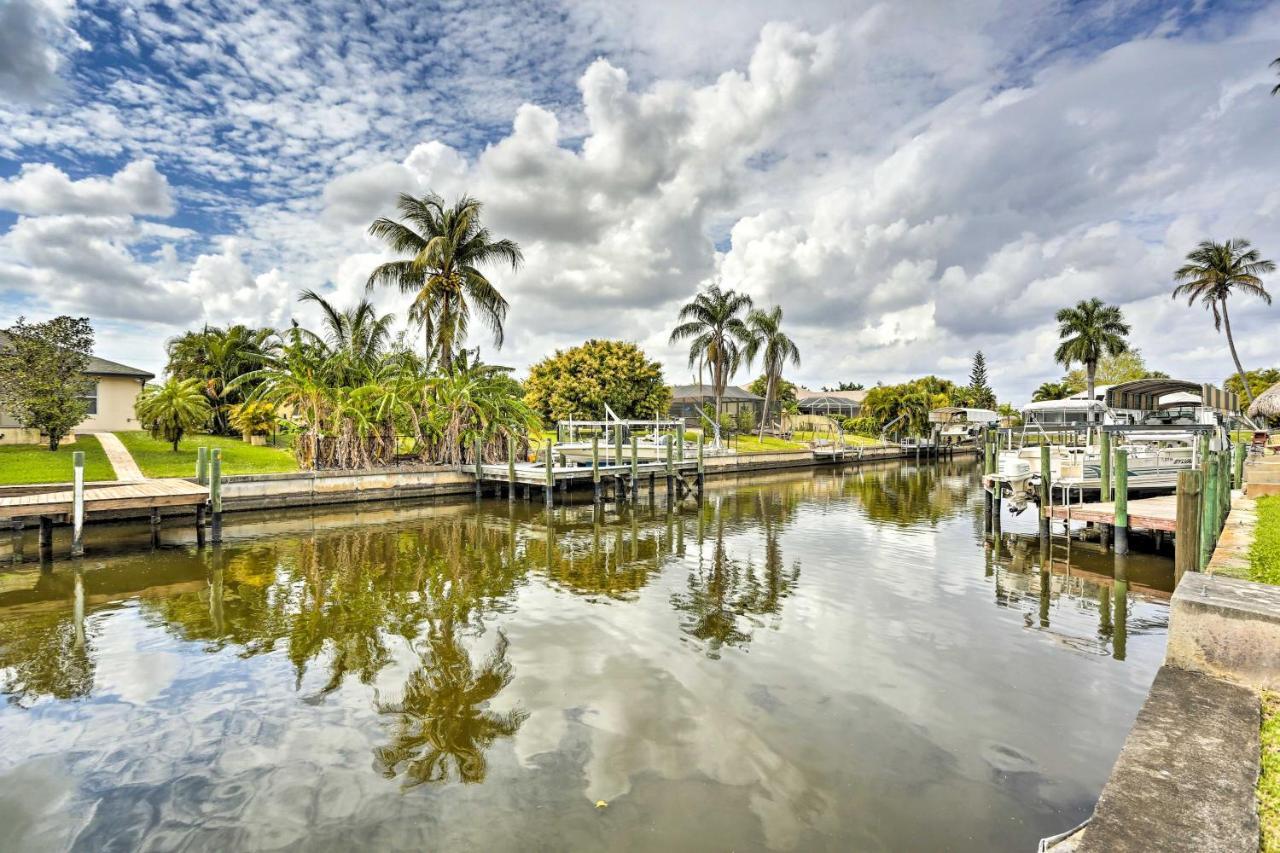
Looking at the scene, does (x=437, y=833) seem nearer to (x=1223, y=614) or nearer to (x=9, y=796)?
(x=9, y=796)

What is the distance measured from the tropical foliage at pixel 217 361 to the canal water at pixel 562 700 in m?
20.9

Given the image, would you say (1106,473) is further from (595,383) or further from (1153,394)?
(595,383)

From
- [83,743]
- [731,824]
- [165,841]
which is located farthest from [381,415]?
[731,824]

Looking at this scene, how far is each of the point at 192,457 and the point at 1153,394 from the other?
40503 mm

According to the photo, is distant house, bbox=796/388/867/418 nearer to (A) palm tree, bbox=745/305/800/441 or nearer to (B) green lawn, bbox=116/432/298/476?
(A) palm tree, bbox=745/305/800/441

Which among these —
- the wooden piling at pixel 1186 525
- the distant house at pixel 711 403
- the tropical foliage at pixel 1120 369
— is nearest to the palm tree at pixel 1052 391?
the tropical foliage at pixel 1120 369

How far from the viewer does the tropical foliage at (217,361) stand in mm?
32625

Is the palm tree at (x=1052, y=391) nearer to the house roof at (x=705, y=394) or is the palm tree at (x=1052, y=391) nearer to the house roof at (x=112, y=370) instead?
the house roof at (x=705, y=394)

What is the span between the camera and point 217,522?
609 inches

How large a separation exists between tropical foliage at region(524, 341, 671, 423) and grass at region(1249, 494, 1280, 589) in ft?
100

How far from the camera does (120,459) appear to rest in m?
22.1

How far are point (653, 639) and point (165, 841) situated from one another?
5.80 metres

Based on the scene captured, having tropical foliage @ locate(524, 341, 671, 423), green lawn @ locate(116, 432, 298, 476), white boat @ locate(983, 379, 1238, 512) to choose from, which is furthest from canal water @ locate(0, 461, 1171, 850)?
tropical foliage @ locate(524, 341, 671, 423)

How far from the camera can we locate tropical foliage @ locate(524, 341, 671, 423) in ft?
132
